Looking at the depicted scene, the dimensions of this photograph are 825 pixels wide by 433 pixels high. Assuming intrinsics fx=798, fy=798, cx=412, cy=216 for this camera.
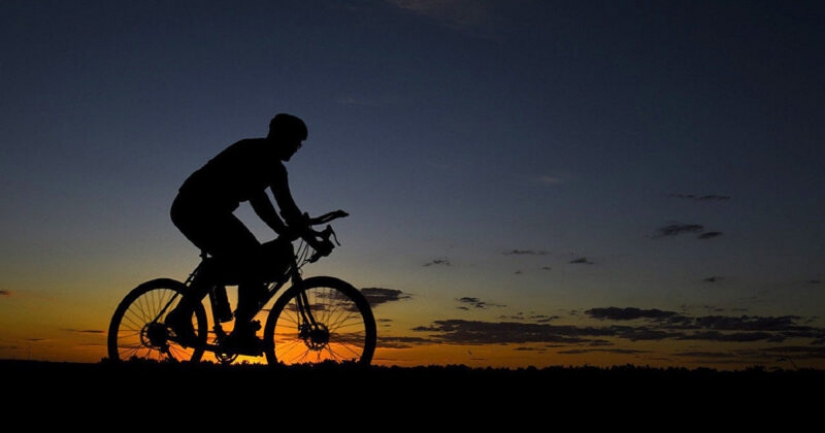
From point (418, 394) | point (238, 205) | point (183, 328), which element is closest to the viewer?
point (418, 394)

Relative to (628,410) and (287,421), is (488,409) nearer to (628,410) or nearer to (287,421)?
(628,410)

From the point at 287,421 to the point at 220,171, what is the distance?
152 inches

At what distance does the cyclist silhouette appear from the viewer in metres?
8.59

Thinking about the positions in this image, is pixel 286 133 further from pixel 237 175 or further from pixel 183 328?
pixel 183 328

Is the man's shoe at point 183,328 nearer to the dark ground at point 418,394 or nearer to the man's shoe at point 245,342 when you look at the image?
the man's shoe at point 245,342

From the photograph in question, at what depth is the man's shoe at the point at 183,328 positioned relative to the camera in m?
9.42

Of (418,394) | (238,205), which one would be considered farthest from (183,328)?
(418,394)

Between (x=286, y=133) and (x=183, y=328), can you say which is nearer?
(x=286, y=133)

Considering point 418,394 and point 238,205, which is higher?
point 238,205

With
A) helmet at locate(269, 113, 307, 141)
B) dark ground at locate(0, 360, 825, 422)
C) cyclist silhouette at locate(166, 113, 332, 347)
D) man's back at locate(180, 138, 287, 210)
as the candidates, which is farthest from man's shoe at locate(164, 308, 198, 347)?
helmet at locate(269, 113, 307, 141)

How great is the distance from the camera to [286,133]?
8.57 m

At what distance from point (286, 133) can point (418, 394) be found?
347 centimetres

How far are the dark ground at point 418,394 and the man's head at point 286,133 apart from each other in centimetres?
234

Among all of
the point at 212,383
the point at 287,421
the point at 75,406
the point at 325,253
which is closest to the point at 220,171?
the point at 325,253
